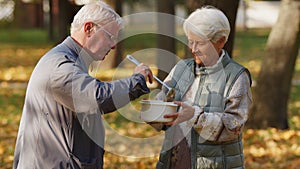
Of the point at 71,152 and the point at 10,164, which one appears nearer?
the point at 71,152

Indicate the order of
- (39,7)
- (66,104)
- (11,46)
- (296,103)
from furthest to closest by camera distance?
(39,7), (11,46), (296,103), (66,104)

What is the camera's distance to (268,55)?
10.5m

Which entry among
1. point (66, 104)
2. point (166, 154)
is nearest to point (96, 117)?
point (66, 104)

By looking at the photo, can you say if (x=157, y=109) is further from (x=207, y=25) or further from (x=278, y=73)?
(x=278, y=73)

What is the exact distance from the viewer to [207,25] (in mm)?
4055

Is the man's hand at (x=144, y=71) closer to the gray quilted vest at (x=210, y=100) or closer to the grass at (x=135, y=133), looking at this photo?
the grass at (x=135, y=133)

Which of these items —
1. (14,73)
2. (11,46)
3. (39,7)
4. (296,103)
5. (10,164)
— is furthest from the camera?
(39,7)

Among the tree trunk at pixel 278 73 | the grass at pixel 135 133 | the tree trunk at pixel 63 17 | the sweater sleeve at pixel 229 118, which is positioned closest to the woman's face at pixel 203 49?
the sweater sleeve at pixel 229 118

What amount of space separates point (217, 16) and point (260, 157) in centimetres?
451

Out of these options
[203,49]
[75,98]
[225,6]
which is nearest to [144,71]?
[75,98]

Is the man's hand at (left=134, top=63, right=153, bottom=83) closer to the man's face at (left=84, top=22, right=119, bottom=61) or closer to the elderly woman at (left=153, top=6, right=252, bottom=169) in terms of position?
the man's face at (left=84, top=22, right=119, bottom=61)

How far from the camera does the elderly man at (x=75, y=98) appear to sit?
354 centimetres

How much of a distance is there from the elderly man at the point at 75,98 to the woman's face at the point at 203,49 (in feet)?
1.77

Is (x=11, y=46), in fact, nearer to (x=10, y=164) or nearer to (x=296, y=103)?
(x=296, y=103)
